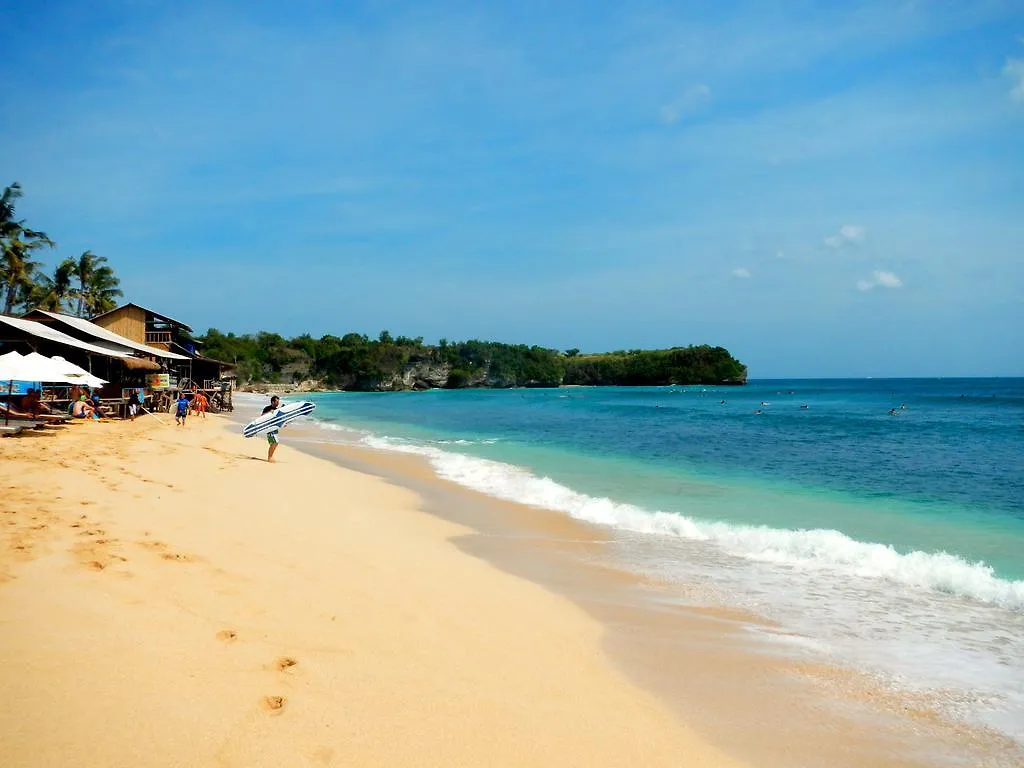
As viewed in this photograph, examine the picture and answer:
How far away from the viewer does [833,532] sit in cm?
867

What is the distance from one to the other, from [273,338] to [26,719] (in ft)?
329

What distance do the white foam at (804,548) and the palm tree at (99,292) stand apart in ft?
149

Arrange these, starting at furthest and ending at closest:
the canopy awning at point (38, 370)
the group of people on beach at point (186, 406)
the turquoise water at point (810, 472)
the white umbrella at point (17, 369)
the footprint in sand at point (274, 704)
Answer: the group of people on beach at point (186, 406) → the canopy awning at point (38, 370) → the white umbrella at point (17, 369) → the turquoise water at point (810, 472) → the footprint in sand at point (274, 704)

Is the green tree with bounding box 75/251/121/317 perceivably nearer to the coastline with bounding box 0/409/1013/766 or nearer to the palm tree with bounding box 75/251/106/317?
the palm tree with bounding box 75/251/106/317

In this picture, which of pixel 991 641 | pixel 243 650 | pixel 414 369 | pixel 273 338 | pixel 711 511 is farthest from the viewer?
pixel 414 369

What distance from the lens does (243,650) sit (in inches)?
150

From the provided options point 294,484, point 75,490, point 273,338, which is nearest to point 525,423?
point 294,484

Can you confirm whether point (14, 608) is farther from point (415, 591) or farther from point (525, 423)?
point (525, 423)

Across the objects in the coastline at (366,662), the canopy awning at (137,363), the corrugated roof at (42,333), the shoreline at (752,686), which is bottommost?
the shoreline at (752,686)

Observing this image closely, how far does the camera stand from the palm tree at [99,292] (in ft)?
148

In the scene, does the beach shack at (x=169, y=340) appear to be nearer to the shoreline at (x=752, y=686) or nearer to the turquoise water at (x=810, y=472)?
the turquoise water at (x=810, y=472)

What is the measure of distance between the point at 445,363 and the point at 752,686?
357 feet

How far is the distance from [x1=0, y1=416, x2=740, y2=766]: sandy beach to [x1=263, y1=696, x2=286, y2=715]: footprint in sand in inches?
0.4

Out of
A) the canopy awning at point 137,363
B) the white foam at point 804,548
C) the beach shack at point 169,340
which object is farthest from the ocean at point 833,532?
the beach shack at point 169,340
